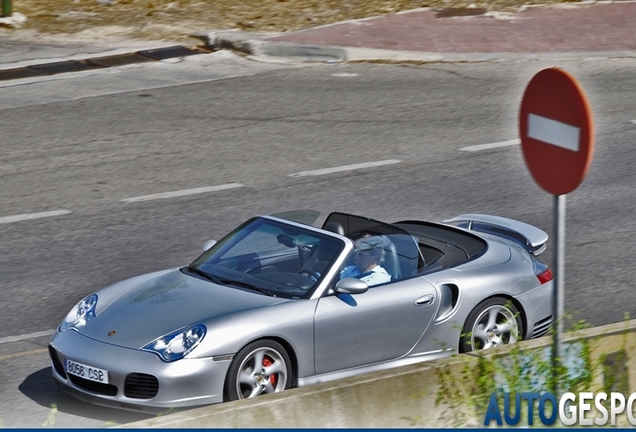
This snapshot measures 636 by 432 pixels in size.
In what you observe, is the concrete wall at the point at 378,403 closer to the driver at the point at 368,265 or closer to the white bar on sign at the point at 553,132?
the white bar on sign at the point at 553,132

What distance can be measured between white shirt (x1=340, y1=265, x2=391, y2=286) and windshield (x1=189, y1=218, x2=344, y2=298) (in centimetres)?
16

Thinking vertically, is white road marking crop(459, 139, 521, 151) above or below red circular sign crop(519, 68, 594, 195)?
below

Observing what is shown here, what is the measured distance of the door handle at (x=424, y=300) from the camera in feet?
24.9

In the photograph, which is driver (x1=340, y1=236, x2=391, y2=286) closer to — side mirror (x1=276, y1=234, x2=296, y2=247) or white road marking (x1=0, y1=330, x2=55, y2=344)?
side mirror (x1=276, y1=234, x2=296, y2=247)

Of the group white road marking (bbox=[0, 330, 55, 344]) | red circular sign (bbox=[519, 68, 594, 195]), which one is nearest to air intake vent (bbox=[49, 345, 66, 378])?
white road marking (bbox=[0, 330, 55, 344])

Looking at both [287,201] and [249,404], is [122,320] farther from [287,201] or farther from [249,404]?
[287,201]

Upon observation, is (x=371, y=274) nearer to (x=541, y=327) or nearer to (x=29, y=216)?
(x=541, y=327)

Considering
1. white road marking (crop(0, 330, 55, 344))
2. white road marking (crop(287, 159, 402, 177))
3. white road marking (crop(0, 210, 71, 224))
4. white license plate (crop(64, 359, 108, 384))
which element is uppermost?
white license plate (crop(64, 359, 108, 384))

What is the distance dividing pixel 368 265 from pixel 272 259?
0.73 m

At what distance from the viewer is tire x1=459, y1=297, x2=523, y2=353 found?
7840 millimetres

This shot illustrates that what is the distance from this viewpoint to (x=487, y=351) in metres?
6.31

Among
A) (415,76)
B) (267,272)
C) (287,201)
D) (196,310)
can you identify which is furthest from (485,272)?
(415,76)

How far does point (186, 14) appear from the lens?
66.6 feet

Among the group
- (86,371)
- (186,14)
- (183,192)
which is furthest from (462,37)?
(86,371)
